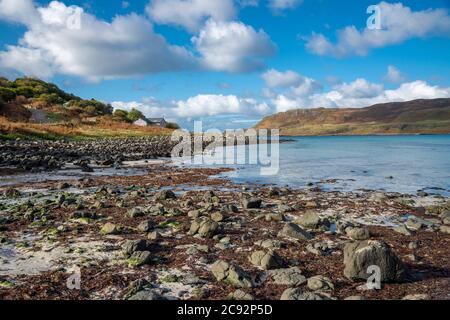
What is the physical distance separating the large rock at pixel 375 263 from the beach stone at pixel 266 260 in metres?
1.27

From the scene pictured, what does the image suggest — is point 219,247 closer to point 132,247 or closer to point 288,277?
point 132,247

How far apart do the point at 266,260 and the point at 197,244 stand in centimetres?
203

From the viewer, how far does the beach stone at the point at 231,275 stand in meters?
6.28

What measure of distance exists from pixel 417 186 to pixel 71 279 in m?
18.5

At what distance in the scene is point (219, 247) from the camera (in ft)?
27.3

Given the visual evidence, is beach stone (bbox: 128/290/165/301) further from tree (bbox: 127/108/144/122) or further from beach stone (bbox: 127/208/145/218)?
tree (bbox: 127/108/144/122)

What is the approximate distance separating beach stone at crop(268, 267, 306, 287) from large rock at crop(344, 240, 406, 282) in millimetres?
854

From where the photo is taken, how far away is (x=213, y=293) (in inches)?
238

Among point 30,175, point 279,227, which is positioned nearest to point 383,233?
point 279,227

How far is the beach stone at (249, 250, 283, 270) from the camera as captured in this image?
7.03 meters

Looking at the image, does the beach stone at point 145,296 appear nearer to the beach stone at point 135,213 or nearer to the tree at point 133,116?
the beach stone at point 135,213

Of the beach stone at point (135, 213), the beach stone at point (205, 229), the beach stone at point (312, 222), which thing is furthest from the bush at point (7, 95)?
the beach stone at point (312, 222)
